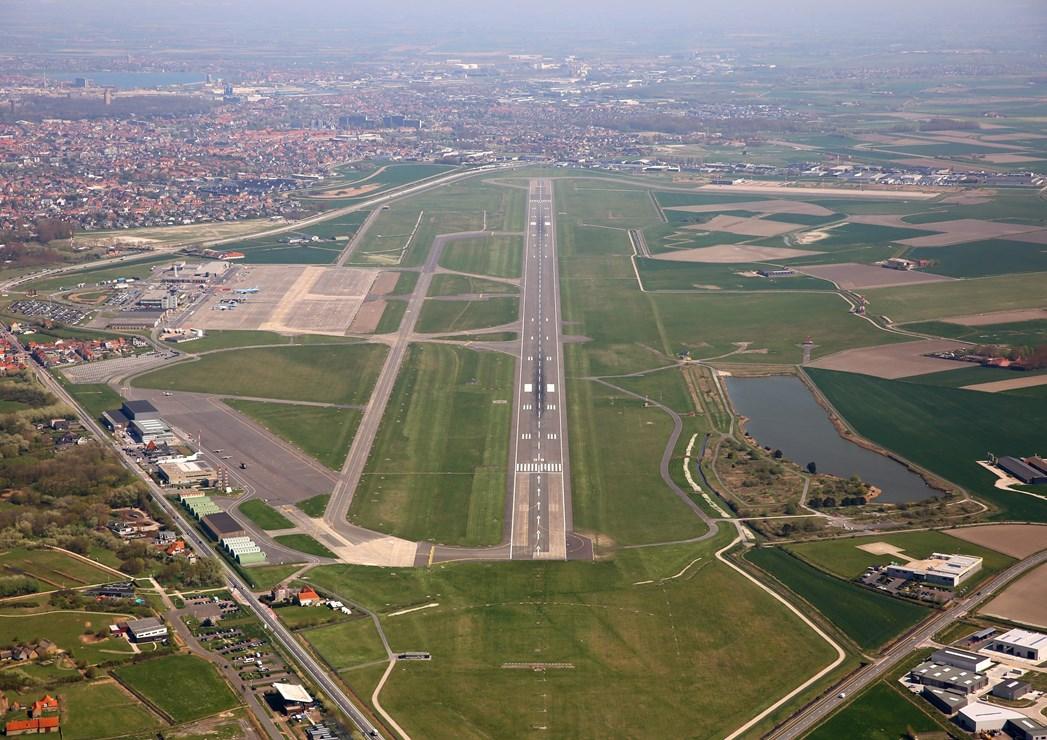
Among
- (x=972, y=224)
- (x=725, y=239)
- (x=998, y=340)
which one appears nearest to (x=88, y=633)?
(x=998, y=340)

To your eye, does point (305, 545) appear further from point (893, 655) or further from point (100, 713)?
point (893, 655)

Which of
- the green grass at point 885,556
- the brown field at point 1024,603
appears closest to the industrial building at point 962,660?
the brown field at point 1024,603

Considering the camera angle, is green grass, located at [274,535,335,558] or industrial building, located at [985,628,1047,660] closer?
industrial building, located at [985,628,1047,660]

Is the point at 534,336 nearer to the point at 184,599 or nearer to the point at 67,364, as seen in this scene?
the point at 67,364

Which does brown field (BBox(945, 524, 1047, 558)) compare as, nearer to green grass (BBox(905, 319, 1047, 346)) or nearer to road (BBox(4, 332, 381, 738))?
road (BBox(4, 332, 381, 738))

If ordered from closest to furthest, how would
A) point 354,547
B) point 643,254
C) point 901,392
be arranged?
point 354,547
point 901,392
point 643,254

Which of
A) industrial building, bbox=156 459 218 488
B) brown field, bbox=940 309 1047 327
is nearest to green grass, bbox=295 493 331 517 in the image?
industrial building, bbox=156 459 218 488

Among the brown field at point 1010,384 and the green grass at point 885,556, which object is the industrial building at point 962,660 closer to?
the green grass at point 885,556
